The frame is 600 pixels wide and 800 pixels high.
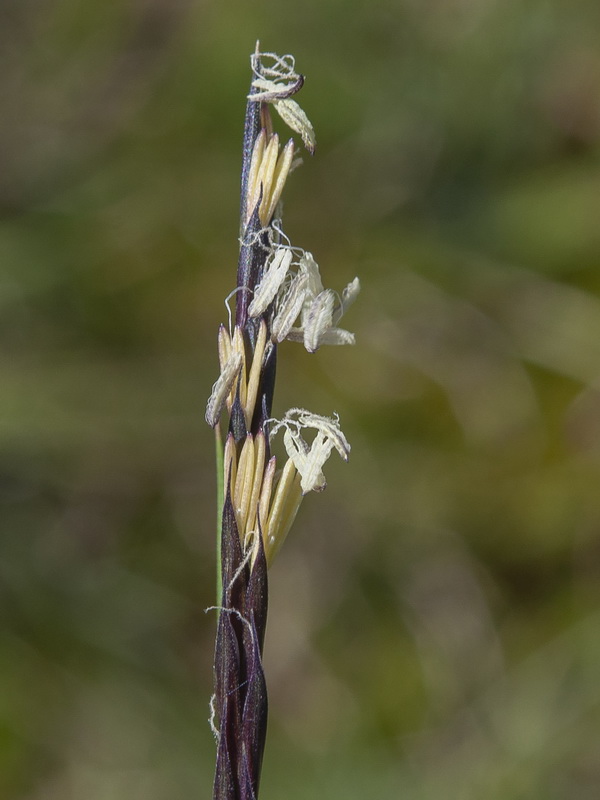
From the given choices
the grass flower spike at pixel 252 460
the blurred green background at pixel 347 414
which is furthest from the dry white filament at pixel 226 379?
the blurred green background at pixel 347 414

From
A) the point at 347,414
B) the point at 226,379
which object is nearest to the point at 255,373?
the point at 226,379

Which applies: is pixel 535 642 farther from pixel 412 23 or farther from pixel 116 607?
pixel 412 23

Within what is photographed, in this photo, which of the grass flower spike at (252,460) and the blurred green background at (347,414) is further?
the blurred green background at (347,414)

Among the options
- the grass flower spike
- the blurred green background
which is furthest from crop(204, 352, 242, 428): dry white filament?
Result: the blurred green background

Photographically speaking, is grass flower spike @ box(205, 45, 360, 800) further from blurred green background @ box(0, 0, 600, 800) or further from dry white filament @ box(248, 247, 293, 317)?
blurred green background @ box(0, 0, 600, 800)

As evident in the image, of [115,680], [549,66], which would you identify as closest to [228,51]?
[549,66]

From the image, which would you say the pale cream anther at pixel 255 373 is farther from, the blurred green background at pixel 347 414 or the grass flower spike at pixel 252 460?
the blurred green background at pixel 347 414
